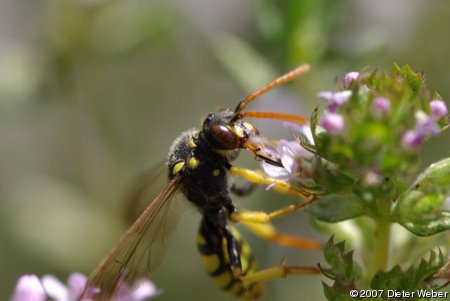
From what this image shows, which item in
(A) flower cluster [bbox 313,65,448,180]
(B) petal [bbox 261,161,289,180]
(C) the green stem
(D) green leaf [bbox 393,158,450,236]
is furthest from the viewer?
(B) petal [bbox 261,161,289,180]

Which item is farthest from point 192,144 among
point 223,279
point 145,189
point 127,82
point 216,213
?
point 127,82

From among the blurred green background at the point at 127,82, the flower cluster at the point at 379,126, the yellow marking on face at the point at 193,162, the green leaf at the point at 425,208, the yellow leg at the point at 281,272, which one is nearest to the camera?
the flower cluster at the point at 379,126

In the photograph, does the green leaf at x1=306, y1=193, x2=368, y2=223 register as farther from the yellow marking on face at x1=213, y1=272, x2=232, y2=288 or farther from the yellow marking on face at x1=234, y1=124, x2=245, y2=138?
the yellow marking on face at x1=213, y1=272, x2=232, y2=288

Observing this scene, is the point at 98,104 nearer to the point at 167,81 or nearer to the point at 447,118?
the point at 167,81

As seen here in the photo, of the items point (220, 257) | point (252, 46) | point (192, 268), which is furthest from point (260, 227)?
point (192, 268)

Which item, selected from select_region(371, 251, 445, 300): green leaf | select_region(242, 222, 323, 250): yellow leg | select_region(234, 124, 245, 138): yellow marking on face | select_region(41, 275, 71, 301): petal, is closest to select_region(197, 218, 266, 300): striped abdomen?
select_region(242, 222, 323, 250): yellow leg

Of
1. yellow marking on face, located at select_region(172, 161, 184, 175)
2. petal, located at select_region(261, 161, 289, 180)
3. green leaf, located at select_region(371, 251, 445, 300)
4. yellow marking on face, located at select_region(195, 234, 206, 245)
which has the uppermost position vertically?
yellow marking on face, located at select_region(172, 161, 184, 175)

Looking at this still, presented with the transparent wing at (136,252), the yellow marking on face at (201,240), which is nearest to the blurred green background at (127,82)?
the yellow marking on face at (201,240)

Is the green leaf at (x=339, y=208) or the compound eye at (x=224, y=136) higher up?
the compound eye at (x=224, y=136)

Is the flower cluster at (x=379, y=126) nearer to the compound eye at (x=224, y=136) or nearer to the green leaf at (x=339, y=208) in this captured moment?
the green leaf at (x=339, y=208)
